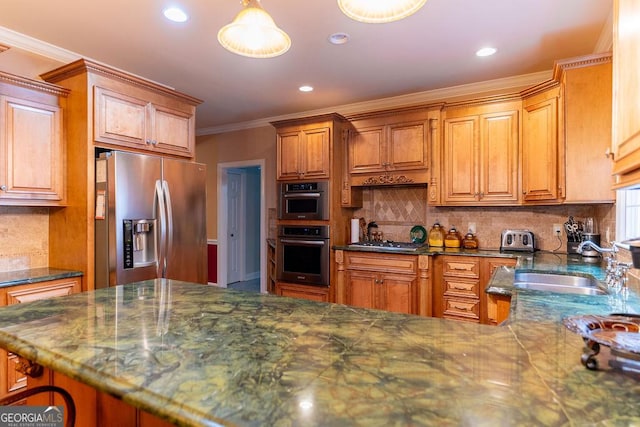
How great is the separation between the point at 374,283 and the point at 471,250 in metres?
1.03

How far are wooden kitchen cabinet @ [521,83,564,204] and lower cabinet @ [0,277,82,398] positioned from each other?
385cm

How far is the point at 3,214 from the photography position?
2.64m

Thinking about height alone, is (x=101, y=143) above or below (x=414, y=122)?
below

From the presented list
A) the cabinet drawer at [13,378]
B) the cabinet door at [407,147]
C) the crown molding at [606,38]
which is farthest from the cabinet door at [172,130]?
the crown molding at [606,38]

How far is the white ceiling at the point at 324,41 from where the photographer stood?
7.64 ft

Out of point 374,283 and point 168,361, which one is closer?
point 168,361

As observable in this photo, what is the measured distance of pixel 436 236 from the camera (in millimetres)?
3771

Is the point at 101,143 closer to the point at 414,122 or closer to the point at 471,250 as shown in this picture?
the point at 414,122

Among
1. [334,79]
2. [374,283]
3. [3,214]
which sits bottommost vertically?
[374,283]

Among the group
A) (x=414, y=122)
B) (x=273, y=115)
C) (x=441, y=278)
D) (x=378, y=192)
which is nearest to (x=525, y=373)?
(x=441, y=278)

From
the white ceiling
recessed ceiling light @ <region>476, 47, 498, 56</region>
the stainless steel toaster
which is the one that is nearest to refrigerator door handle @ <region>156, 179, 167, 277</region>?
the white ceiling

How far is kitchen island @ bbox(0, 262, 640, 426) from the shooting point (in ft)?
2.17

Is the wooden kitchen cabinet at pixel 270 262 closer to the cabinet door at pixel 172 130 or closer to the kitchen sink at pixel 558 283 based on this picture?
the cabinet door at pixel 172 130

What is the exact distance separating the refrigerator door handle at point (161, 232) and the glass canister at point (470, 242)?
2.91 metres
